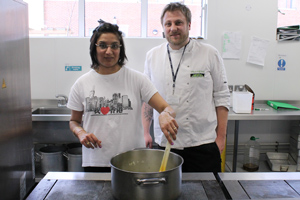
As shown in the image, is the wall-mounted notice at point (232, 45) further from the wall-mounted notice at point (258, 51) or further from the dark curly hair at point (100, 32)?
the dark curly hair at point (100, 32)

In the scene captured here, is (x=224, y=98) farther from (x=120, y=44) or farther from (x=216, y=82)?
(x=120, y=44)

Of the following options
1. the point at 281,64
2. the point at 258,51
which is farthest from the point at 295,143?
the point at 258,51

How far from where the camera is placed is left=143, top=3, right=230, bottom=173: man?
5.28 ft

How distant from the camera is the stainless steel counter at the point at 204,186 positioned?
95cm

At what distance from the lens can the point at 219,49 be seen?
291cm

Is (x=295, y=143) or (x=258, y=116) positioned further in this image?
(x=295, y=143)

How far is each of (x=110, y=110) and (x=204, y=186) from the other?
1.75 ft

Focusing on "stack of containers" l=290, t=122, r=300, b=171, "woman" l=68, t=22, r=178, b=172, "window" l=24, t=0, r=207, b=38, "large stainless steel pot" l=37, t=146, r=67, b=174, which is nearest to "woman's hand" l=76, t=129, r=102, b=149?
"woman" l=68, t=22, r=178, b=172

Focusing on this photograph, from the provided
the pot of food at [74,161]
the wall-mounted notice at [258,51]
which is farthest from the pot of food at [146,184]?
the wall-mounted notice at [258,51]

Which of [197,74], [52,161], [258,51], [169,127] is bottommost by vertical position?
[52,161]

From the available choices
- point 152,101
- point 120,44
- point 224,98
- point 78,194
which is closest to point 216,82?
point 224,98

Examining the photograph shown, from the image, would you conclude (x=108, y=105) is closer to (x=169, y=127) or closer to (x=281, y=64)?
(x=169, y=127)

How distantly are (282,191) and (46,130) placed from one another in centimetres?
233

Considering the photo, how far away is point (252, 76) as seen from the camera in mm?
2969
